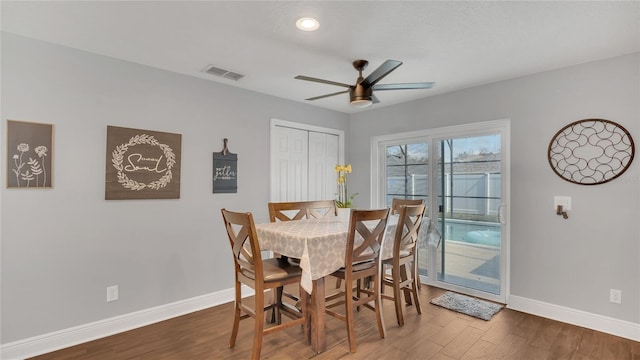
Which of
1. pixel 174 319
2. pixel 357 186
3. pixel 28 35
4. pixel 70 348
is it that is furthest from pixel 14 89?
pixel 357 186

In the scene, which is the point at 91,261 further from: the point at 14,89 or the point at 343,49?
the point at 343,49

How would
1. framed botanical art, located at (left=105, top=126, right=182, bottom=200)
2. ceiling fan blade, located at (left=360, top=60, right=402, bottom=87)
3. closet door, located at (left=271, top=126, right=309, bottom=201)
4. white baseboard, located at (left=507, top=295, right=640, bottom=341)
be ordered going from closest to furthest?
ceiling fan blade, located at (left=360, top=60, right=402, bottom=87) → white baseboard, located at (left=507, top=295, right=640, bottom=341) → framed botanical art, located at (left=105, top=126, right=182, bottom=200) → closet door, located at (left=271, top=126, right=309, bottom=201)

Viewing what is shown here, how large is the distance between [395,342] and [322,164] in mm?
2648

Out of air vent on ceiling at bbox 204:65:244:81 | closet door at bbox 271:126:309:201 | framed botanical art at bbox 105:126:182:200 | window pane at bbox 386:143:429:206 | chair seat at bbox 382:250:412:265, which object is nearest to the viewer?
framed botanical art at bbox 105:126:182:200

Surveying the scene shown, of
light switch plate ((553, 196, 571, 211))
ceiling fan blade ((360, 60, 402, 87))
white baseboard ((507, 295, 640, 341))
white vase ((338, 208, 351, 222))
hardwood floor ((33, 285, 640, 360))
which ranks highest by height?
ceiling fan blade ((360, 60, 402, 87))

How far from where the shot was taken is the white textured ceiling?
204cm

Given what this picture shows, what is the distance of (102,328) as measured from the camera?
274cm

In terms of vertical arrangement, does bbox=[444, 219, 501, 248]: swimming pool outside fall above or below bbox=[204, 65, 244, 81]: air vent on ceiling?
below

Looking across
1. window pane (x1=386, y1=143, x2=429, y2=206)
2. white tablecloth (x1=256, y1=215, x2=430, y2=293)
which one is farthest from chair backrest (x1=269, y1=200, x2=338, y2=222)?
window pane (x1=386, y1=143, x2=429, y2=206)

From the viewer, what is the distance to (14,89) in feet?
7.89

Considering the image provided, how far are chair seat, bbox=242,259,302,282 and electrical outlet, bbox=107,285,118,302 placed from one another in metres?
A: 1.29

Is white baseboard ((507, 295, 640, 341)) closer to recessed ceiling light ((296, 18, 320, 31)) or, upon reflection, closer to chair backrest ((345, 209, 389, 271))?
chair backrest ((345, 209, 389, 271))

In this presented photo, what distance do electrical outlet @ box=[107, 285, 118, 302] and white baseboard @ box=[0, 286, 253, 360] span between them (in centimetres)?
17

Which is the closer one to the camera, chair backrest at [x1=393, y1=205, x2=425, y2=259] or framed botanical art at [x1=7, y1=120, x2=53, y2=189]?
framed botanical art at [x1=7, y1=120, x2=53, y2=189]
